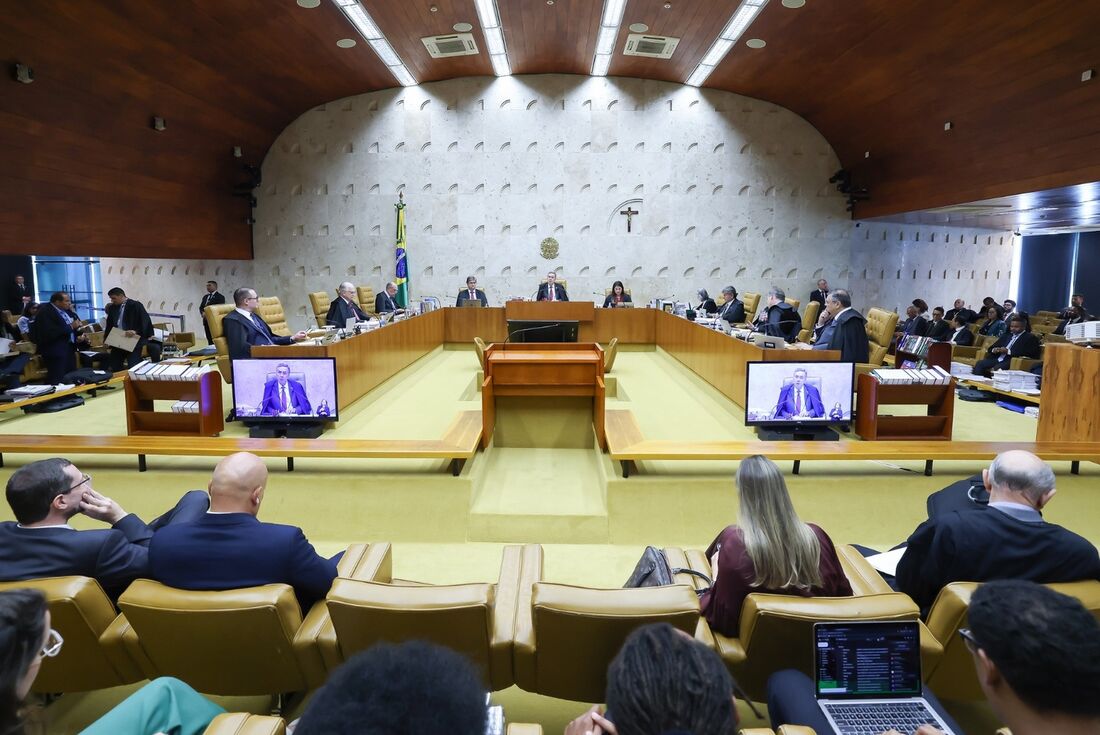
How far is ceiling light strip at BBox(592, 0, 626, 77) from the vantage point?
934 cm

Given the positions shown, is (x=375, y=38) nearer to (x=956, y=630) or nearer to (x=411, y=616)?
(x=411, y=616)

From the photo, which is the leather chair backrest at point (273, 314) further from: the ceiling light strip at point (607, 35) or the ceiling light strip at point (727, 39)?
the ceiling light strip at point (727, 39)

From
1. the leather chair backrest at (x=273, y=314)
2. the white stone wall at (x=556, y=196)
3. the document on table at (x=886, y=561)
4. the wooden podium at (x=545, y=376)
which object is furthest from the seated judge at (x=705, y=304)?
the document on table at (x=886, y=561)

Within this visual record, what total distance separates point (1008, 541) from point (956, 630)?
0.35m

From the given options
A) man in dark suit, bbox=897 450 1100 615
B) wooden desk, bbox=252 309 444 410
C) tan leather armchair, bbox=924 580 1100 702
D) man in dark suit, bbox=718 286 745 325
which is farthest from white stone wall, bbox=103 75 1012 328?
tan leather armchair, bbox=924 580 1100 702

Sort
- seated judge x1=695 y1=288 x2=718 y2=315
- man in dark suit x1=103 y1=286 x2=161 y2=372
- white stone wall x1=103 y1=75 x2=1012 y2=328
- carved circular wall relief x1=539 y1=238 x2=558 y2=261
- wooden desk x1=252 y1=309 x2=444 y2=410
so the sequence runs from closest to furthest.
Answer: wooden desk x1=252 y1=309 x2=444 y2=410 → man in dark suit x1=103 y1=286 x2=161 y2=372 → seated judge x1=695 y1=288 x2=718 y2=315 → white stone wall x1=103 y1=75 x2=1012 y2=328 → carved circular wall relief x1=539 y1=238 x2=558 y2=261

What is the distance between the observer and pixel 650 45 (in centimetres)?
1069

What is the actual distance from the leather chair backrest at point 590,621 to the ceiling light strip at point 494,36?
9034mm

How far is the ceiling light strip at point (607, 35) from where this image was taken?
9.34m

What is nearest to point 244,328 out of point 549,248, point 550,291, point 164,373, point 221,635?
point 164,373

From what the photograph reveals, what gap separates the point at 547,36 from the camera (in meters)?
10.4

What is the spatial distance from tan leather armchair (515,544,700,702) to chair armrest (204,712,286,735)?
0.64 meters

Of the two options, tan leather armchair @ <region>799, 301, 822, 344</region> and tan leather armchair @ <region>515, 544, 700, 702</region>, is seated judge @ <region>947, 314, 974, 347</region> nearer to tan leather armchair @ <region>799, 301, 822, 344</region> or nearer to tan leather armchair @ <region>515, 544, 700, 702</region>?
tan leather armchair @ <region>799, 301, 822, 344</region>

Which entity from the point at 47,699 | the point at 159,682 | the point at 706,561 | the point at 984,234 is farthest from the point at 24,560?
the point at 984,234
